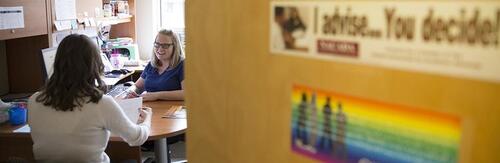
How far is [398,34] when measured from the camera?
59 centimetres

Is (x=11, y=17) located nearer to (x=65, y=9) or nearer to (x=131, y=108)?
(x=65, y=9)

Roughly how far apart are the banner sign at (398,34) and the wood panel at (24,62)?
8.95 ft

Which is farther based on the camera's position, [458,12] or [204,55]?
[204,55]

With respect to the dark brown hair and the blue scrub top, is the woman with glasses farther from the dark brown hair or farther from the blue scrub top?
the dark brown hair

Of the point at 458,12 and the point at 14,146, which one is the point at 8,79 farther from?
the point at 458,12

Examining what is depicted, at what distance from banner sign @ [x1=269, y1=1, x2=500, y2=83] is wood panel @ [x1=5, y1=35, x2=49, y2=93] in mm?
2729

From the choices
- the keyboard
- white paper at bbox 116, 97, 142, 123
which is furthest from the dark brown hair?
the keyboard

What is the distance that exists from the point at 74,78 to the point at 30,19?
1.01 metres

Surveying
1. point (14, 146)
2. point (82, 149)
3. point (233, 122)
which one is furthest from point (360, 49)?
point (14, 146)

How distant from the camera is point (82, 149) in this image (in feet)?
6.41

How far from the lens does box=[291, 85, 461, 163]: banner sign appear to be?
0.57 metres

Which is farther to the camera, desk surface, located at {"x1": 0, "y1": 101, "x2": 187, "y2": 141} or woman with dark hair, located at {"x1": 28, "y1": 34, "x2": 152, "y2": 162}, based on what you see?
desk surface, located at {"x1": 0, "y1": 101, "x2": 187, "y2": 141}

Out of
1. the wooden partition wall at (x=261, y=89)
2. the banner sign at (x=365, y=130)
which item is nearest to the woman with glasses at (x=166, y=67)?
the wooden partition wall at (x=261, y=89)

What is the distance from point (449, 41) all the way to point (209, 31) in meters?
0.45
